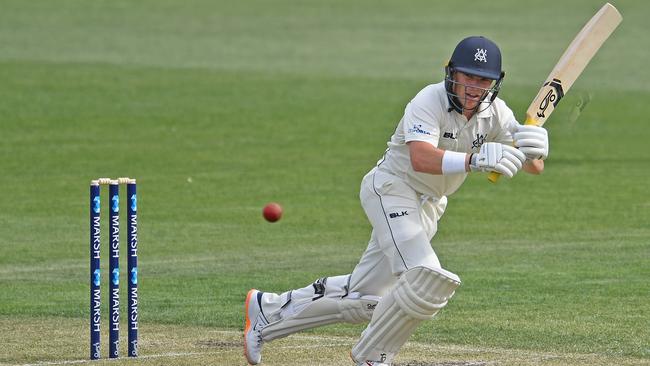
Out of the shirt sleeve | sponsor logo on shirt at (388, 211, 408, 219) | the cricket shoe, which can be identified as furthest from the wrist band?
the cricket shoe

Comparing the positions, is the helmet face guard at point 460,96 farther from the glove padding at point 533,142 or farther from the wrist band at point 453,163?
the wrist band at point 453,163

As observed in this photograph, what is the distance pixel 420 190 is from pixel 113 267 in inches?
69.2

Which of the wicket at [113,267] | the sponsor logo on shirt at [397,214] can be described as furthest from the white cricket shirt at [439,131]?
the wicket at [113,267]

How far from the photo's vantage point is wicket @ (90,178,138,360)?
25.9 feet

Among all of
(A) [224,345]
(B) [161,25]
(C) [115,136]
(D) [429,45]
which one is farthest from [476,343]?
(B) [161,25]

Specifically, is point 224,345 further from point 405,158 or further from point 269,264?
point 269,264

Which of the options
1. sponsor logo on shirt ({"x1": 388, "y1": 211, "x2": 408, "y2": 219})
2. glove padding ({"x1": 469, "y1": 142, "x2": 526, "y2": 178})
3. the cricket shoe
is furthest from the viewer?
the cricket shoe

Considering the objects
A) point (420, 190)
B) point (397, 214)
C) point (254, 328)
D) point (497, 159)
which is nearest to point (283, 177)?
point (254, 328)

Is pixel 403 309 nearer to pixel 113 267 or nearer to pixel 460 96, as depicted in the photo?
pixel 460 96

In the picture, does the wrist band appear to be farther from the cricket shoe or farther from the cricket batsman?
the cricket shoe

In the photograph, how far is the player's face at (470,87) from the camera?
7266 mm

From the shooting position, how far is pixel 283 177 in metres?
17.5

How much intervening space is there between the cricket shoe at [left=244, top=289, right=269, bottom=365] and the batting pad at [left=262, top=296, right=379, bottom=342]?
5 centimetres

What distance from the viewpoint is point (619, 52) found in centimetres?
3127
